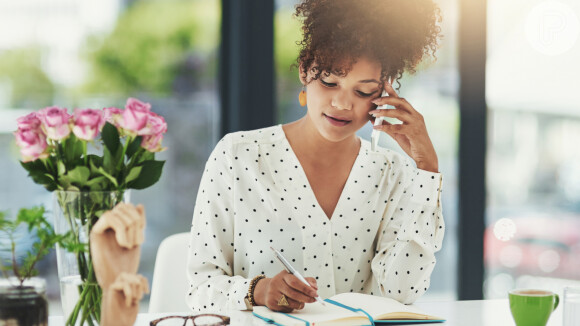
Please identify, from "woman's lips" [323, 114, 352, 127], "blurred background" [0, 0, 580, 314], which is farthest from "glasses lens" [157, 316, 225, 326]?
"blurred background" [0, 0, 580, 314]

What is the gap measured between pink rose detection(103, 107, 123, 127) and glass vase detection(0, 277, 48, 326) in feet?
0.91

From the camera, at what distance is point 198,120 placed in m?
2.87

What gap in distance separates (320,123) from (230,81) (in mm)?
1253

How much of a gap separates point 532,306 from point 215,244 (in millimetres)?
765

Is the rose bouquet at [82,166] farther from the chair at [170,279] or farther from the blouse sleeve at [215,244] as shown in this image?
the chair at [170,279]

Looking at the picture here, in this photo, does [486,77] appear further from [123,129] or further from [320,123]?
[123,129]

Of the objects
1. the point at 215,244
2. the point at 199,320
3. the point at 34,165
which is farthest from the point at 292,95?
the point at 34,165

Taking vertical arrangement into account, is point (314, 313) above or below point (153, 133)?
below

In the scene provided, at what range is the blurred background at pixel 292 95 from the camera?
271 cm

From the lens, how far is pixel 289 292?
136cm

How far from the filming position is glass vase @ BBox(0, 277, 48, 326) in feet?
3.36

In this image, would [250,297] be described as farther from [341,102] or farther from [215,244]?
[341,102]

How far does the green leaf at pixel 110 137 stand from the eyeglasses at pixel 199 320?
0.31 metres

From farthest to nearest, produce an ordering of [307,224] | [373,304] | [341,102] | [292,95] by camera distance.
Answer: [292,95], [307,224], [341,102], [373,304]
